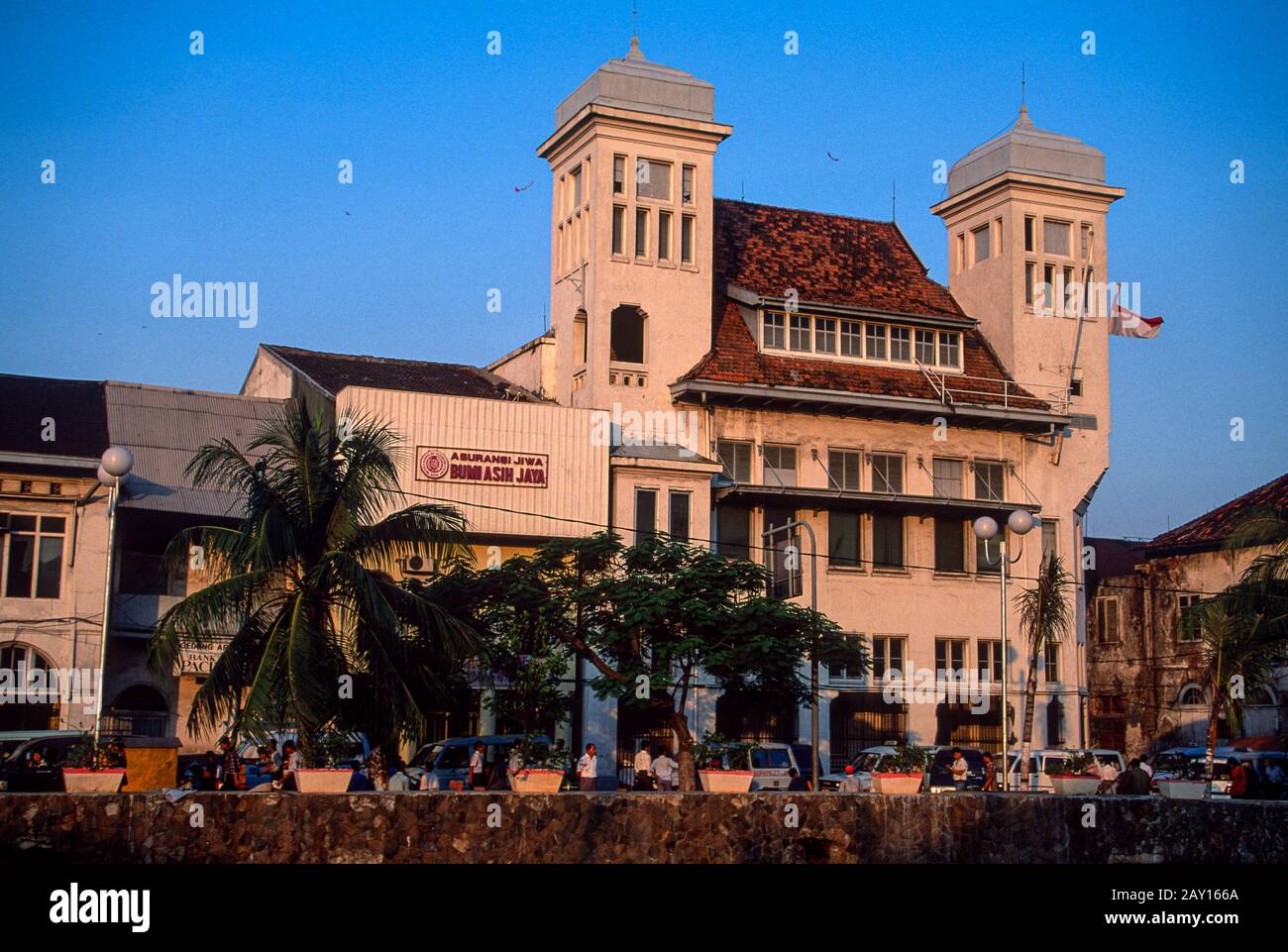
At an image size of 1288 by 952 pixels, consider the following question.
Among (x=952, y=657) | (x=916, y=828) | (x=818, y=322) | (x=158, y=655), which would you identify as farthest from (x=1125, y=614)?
(x=158, y=655)

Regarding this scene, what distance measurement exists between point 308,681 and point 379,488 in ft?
15.3

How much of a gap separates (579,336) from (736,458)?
6132mm

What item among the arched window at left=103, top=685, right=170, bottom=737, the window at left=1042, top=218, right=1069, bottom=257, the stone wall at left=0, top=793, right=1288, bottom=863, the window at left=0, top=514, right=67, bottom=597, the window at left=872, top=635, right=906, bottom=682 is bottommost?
the stone wall at left=0, top=793, right=1288, bottom=863

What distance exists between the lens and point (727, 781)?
29.7 metres

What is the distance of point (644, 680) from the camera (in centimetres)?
3881

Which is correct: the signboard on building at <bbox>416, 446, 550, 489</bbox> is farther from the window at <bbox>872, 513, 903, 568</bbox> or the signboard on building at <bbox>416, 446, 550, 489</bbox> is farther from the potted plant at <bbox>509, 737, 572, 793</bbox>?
the potted plant at <bbox>509, 737, 572, 793</bbox>

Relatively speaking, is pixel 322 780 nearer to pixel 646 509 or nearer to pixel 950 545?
pixel 646 509

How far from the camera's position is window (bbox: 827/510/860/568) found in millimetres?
52125

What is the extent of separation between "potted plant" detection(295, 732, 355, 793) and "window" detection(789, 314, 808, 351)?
86.8 feet

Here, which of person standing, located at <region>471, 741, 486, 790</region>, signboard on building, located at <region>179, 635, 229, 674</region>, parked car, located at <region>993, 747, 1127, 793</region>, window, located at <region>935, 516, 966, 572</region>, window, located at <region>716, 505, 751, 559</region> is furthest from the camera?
window, located at <region>935, 516, 966, 572</region>

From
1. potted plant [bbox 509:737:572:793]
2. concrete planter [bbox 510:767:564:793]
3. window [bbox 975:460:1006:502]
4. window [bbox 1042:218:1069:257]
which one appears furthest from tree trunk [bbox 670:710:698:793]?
window [bbox 1042:218:1069:257]

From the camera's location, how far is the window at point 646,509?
Result: 49094 millimetres

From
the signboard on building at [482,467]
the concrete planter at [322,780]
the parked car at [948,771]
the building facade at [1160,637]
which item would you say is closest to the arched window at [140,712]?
the signboard on building at [482,467]

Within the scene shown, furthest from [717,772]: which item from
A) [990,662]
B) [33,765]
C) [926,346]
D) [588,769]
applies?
[926,346]
